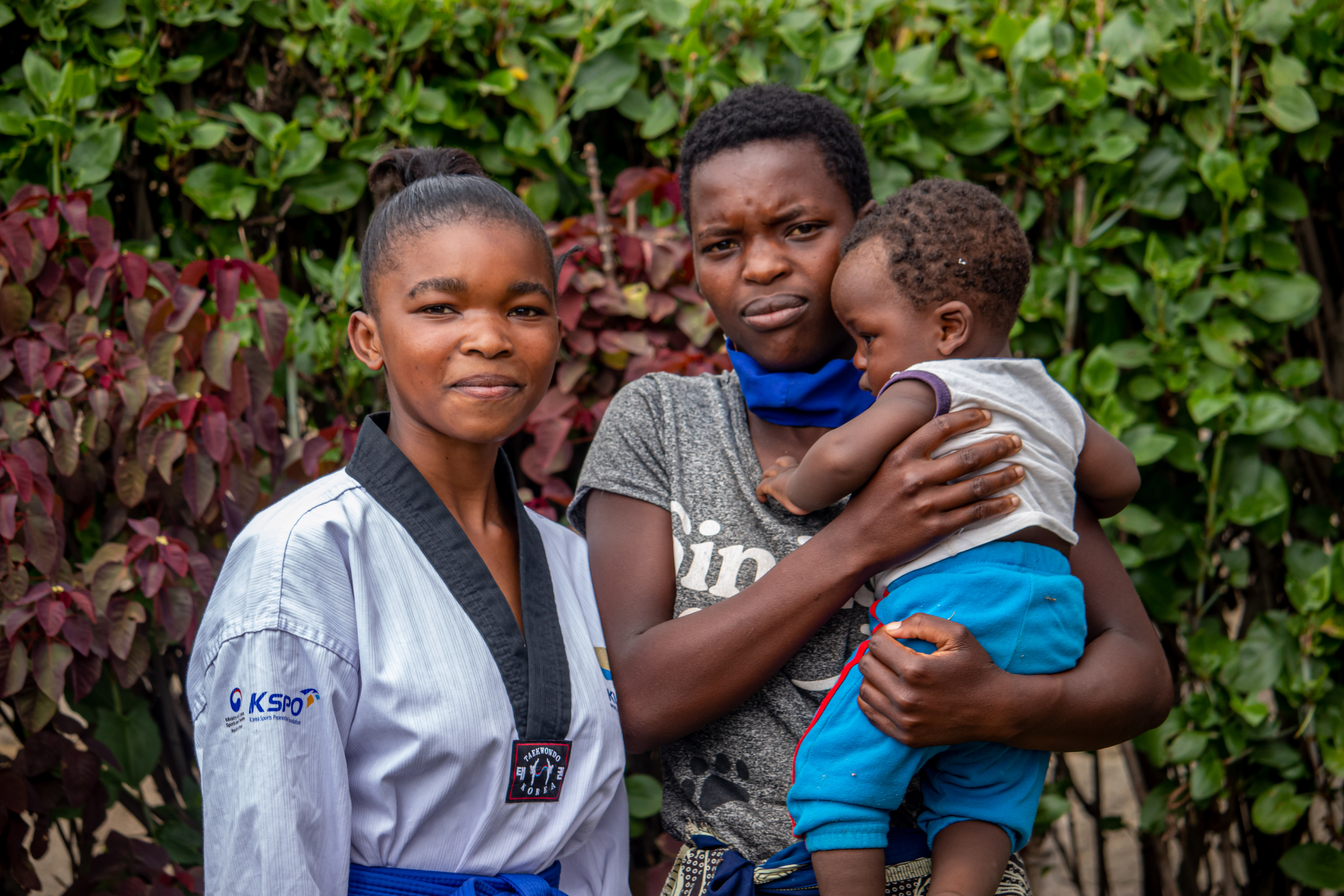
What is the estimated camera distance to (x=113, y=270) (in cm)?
Answer: 214

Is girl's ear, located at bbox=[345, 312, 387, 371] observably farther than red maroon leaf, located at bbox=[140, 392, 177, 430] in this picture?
No

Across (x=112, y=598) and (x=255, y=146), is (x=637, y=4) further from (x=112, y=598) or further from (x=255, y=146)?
(x=112, y=598)

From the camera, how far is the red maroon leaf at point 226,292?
2.09 metres

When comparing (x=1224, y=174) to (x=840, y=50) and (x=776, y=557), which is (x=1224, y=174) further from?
(x=776, y=557)

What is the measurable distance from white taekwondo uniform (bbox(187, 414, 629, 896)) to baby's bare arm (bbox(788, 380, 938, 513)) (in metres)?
0.44

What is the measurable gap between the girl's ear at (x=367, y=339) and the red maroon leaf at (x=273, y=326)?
23.0 inches

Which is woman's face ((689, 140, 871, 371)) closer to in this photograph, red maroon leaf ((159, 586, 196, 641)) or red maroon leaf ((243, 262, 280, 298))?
red maroon leaf ((243, 262, 280, 298))

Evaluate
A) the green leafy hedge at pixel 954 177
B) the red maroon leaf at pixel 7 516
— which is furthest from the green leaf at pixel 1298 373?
the red maroon leaf at pixel 7 516

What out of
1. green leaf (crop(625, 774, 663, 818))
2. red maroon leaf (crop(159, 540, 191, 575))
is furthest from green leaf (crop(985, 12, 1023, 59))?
red maroon leaf (crop(159, 540, 191, 575))

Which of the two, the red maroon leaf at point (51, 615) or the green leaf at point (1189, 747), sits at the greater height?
the red maroon leaf at point (51, 615)

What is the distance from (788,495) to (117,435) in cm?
133

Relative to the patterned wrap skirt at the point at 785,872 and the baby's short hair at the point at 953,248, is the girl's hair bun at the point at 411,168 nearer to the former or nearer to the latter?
the baby's short hair at the point at 953,248

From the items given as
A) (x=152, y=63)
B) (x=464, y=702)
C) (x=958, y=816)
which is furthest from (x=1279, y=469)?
(x=152, y=63)

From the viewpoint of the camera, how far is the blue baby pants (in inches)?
60.7
